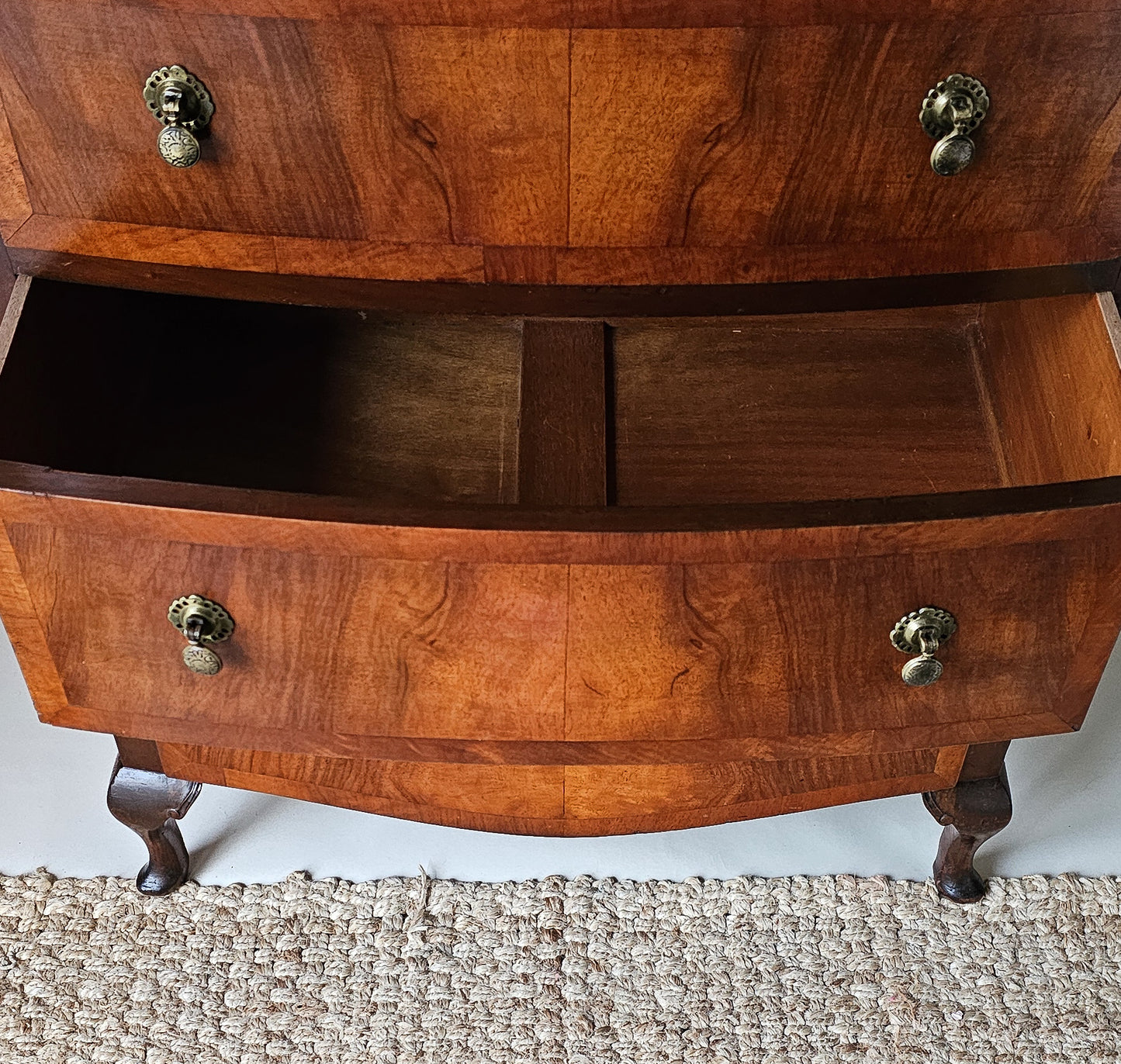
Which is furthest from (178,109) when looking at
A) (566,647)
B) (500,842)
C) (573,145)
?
(500,842)

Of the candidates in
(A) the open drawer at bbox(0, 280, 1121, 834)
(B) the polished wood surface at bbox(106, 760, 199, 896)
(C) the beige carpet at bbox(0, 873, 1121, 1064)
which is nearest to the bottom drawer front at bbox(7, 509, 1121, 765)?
(A) the open drawer at bbox(0, 280, 1121, 834)

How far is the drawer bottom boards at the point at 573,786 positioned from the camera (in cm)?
84

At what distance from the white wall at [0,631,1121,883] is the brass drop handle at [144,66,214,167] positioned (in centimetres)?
53

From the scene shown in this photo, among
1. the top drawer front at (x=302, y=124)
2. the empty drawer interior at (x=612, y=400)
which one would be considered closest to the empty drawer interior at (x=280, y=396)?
the empty drawer interior at (x=612, y=400)

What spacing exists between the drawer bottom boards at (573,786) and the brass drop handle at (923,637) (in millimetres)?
115

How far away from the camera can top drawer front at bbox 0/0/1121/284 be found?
639 millimetres

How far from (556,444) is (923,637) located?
0.78ft

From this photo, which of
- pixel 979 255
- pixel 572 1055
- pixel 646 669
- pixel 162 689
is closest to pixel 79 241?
pixel 162 689

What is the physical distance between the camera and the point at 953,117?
2.17 feet

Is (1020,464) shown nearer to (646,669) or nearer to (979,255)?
(979,255)

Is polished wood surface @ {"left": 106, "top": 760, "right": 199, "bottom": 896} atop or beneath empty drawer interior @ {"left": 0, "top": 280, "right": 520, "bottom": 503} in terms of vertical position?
beneath

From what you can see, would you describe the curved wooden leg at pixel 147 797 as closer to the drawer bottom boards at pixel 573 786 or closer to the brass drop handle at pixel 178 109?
the drawer bottom boards at pixel 573 786

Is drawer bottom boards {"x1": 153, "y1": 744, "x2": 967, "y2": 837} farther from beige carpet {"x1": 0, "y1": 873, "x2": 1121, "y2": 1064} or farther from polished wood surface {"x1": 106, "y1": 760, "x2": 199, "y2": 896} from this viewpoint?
beige carpet {"x1": 0, "y1": 873, "x2": 1121, "y2": 1064}

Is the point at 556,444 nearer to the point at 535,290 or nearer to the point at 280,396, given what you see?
the point at 535,290
